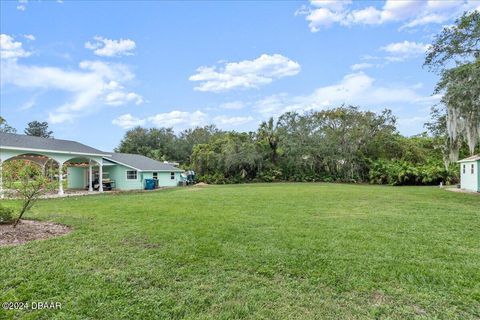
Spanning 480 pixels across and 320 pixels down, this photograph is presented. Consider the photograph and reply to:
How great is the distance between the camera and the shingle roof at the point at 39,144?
14.2 meters

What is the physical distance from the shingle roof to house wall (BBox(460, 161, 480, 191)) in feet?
72.3

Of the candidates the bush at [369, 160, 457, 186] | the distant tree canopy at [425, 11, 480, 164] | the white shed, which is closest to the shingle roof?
the distant tree canopy at [425, 11, 480, 164]

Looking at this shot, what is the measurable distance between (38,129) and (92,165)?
132 ft

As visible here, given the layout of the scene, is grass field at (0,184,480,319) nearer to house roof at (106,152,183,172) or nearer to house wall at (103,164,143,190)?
house wall at (103,164,143,190)

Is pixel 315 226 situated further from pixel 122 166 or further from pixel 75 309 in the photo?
pixel 122 166

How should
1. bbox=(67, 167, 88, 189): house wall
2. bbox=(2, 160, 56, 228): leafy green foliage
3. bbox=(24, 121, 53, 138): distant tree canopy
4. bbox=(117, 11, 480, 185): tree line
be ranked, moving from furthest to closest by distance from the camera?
1. bbox=(24, 121, 53, 138): distant tree canopy
2. bbox=(117, 11, 480, 185): tree line
3. bbox=(67, 167, 88, 189): house wall
4. bbox=(2, 160, 56, 228): leafy green foliage

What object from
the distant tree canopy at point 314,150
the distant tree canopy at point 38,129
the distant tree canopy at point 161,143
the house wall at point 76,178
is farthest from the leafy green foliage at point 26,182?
the distant tree canopy at point 38,129

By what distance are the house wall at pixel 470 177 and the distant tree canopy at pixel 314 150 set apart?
7.94 m

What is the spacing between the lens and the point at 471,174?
15.8 m

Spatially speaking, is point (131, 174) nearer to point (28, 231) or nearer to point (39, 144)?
point (39, 144)

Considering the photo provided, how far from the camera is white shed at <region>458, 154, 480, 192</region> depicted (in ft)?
49.2

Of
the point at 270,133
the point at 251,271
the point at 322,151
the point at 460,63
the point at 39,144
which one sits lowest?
the point at 251,271

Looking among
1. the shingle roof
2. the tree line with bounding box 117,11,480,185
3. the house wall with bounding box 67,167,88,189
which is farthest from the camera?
the tree line with bounding box 117,11,480,185

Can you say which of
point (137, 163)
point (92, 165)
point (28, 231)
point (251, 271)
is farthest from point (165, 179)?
point (251, 271)
